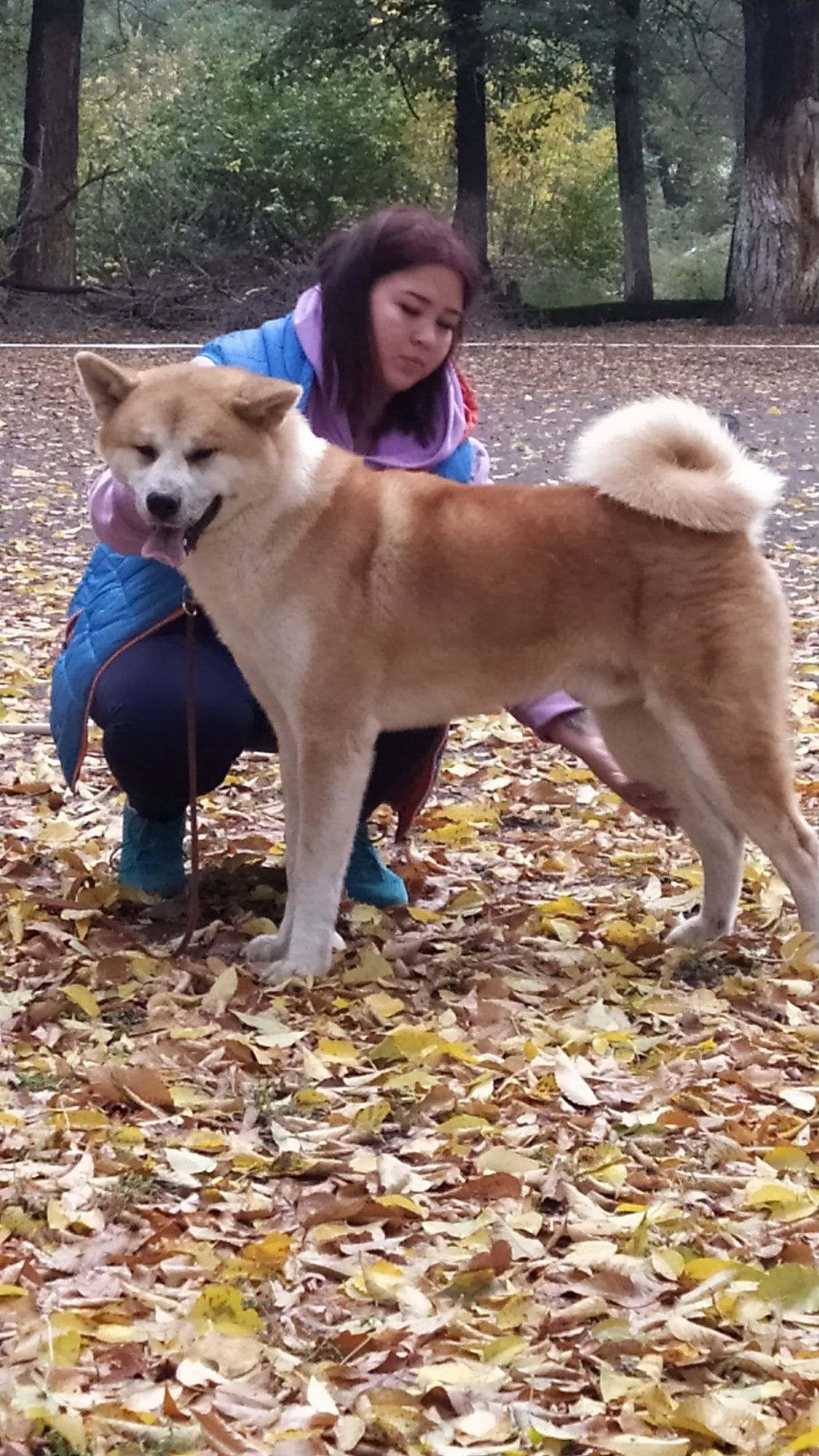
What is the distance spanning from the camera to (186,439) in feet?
11.1

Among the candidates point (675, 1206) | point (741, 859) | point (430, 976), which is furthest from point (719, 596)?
point (675, 1206)

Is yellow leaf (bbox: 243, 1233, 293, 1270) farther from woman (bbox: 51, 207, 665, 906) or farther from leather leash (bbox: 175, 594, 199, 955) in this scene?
woman (bbox: 51, 207, 665, 906)

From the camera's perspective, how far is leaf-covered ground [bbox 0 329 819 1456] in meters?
2.05

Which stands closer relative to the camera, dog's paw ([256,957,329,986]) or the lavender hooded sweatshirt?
dog's paw ([256,957,329,986])

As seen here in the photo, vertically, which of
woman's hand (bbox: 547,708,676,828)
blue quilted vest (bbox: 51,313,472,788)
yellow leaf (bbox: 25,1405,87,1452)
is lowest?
yellow leaf (bbox: 25,1405,87,1452)

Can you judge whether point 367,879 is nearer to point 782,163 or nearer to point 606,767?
point 606,767

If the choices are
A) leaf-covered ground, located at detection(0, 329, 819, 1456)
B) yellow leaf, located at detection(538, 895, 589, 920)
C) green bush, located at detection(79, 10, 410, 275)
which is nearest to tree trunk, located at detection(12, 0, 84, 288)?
green bush, located at detection(79, 10, 410, 275)

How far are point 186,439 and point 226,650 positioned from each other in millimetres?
703

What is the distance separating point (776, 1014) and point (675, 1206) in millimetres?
905

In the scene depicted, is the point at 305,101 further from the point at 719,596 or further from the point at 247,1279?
the point at 247,1279

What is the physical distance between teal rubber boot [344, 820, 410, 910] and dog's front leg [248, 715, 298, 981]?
0.92 ft

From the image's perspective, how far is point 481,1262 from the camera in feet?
7.73

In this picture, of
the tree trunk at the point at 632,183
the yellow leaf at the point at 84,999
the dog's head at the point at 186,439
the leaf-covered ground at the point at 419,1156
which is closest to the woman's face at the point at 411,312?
the dog's head at the point at 186,439

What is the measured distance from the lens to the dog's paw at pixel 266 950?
3664mm
